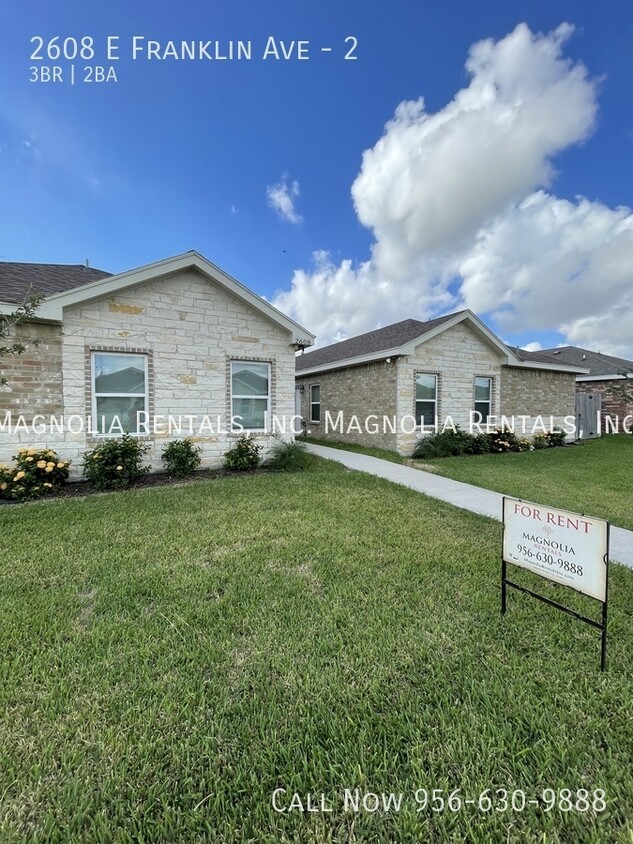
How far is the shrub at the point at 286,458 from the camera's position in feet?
28.8

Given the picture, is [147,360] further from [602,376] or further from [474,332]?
[602,376]

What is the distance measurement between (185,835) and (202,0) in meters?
10.7

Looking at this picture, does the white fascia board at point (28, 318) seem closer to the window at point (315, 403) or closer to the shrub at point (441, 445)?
the shrub at point (441, 445)

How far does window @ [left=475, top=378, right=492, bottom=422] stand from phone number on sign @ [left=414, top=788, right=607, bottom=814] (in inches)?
497

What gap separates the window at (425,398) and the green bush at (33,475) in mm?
9712

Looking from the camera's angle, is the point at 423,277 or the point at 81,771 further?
the point at 423,277

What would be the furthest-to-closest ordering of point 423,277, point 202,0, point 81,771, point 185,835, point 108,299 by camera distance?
1. point 423,277
2. point 108,299
3. point 202,0
4. point 81,771
5. point 185,835

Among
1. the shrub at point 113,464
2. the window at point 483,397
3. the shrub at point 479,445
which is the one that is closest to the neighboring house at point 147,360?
the shrub at point 113,464

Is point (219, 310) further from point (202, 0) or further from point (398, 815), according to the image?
point (398, 815)

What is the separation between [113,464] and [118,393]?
5.37 feet

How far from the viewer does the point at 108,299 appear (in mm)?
7566

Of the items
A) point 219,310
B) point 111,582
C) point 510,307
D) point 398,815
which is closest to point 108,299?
point 219,310

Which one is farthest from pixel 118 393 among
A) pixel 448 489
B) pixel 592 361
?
pixel 592 361

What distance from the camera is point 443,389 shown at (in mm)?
12266
